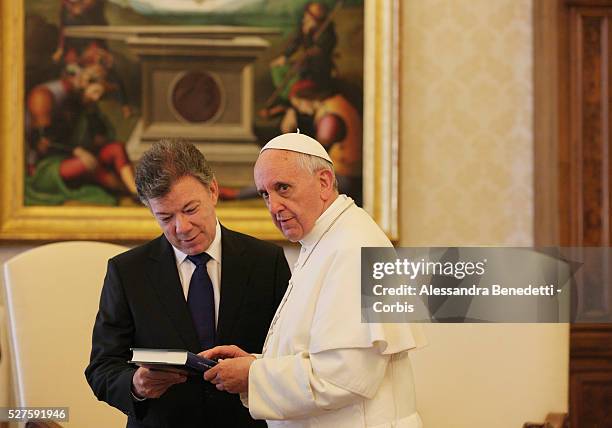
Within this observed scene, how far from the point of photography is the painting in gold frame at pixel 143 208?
4656 mm

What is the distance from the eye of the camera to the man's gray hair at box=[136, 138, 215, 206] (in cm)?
283

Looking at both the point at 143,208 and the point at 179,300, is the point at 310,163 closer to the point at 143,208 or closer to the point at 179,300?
the point at 179,300

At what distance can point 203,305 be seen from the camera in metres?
2.95

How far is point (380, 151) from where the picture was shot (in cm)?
482

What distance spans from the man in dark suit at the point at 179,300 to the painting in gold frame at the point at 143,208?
175cm

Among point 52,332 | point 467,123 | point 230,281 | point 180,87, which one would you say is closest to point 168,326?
point 230,281

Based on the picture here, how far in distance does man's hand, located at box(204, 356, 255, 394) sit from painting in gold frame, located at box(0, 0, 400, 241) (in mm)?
2156

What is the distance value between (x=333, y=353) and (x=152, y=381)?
0.56m

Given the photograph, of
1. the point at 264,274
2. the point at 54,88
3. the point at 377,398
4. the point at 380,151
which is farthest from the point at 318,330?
the point at 54,88

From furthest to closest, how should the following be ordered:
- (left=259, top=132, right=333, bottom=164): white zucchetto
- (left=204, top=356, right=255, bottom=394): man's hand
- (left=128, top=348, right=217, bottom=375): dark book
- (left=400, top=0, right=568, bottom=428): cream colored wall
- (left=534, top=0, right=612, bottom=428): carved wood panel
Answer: (left=400, top=0, right=568, bottom=428): cream colored wall < (left=534, top=0, right=612, bottom=428): carved wood panel < (left=259, top=132, right=333, bottom=164): white zucchetto < (left=204, top=356, right=255, bottom=394): man's hand < (left=128, top=348, right=217, bottom=375): dark book

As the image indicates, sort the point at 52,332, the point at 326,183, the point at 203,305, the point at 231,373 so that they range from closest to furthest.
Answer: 1. the point at 231,373
2. the point at 326,183
3. the point at 203,305
4. the point at 52,332

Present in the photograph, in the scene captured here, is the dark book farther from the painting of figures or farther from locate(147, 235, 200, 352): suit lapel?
the painting of figures

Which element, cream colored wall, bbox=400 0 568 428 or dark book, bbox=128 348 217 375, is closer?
dark book, bbox=128 348 217 375

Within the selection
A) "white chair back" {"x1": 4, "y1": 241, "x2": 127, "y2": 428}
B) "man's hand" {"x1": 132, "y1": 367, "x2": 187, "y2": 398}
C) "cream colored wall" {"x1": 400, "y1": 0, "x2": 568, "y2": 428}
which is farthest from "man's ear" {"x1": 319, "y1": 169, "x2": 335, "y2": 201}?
"cream colored wall" {"x1": 400, "y1": 0, "x2": 568, "y2": 428}
